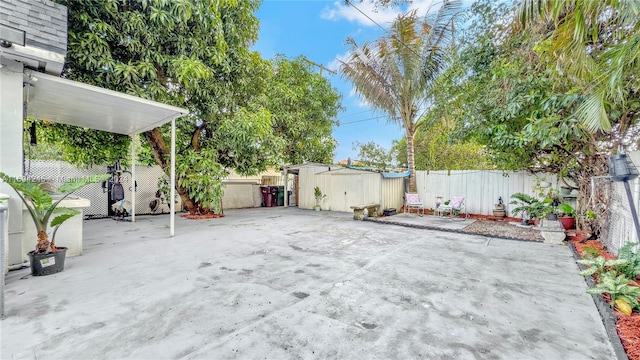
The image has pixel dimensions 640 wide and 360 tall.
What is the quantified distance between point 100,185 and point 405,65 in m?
10.7

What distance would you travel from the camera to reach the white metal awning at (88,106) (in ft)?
12.8

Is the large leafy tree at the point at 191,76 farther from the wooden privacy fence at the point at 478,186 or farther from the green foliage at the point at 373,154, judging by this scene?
the green foliage at the point at 373,154

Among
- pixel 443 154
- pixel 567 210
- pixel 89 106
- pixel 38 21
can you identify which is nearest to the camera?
pixel 38 21

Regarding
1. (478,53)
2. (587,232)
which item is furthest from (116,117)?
(587,232)

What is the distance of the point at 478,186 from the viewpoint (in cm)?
902

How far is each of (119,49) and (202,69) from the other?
6.65ft

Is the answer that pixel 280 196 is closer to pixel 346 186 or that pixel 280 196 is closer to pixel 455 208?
pixel 346 186

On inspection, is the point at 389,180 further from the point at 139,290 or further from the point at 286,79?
the point at 139,290

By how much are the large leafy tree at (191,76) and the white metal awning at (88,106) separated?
0.79m

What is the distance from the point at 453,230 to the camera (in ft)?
21.6

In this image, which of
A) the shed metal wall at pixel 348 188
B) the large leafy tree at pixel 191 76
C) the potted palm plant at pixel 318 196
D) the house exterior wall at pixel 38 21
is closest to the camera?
the house exterior wall at pixel 38 21

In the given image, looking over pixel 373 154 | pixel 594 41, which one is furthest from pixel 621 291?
pixel 373 154

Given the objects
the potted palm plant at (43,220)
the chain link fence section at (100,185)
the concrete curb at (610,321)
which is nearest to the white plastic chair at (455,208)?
the concrete curb at (610,321)

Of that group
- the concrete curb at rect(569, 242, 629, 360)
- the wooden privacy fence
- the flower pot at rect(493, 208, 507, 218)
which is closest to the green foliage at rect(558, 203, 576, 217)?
the wooden privacy fence
